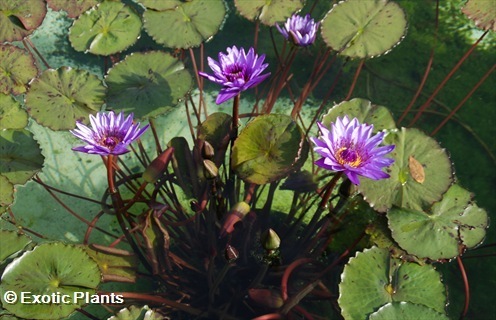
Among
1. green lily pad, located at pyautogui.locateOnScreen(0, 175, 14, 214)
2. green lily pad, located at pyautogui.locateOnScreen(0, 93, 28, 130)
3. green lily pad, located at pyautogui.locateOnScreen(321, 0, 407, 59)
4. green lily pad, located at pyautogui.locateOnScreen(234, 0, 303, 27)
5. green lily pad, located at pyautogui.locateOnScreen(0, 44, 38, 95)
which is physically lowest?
green lily pad, located at pyautogui.locateOnScreen(0, 175, 14, 214)

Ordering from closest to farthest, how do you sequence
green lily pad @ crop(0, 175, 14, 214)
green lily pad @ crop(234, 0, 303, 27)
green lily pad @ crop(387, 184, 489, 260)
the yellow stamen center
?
the yellow stamen center → green lily pad @ crop(387, 184, 489, 260) → green lily pad @ crop(0, 175, 14, 214) → green lily pad @ crop(234, 0, 303, 27)

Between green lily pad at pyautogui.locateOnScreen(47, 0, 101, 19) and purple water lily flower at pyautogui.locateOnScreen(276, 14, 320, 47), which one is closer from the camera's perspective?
purple water lily flower at pyautogui.locateOnScreen(276, 14, 320, 47)

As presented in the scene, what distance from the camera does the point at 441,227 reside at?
1.77 meters

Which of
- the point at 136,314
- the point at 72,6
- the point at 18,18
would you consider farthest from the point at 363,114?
the point at 18,18

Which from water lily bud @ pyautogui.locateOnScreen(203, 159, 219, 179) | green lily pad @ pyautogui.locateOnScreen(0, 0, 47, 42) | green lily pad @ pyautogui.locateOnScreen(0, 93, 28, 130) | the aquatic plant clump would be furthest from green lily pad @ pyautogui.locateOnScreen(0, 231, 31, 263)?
green lily pad @ pyautogui.locateOnScreen(0, 0, 47, 42)

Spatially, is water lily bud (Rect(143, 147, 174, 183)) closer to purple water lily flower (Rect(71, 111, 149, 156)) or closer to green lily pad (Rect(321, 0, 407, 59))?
purple water lily flower (Rect(71, 111, 149, 156))

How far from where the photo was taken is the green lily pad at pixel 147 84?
205 cm

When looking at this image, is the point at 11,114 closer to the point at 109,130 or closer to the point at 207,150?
the point at 109,130

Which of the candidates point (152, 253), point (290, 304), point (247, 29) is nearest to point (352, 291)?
point (290, 304)

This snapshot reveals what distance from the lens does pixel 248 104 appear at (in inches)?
112

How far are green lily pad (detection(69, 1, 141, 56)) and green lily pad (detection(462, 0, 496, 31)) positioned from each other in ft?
5.39

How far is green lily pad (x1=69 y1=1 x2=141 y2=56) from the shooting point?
2443 mm

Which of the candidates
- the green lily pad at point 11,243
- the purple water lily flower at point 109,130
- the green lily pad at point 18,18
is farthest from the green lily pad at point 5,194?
the green lily pad at point 18,18

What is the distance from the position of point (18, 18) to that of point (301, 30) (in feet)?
4.91
